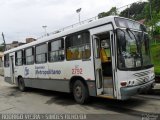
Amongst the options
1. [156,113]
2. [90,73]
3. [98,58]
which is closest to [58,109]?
[90,73]

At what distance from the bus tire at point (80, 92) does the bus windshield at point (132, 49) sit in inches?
85.8

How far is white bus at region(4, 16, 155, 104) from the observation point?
8375 millimetres

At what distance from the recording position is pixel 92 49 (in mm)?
9391

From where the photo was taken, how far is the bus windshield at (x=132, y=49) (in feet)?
27.4

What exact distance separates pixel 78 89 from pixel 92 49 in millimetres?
1850

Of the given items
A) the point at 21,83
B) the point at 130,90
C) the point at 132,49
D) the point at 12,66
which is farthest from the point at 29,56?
the point at 130,90

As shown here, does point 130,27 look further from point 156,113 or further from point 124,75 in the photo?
point 156,113

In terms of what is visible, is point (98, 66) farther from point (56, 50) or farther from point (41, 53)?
point (41, 53)

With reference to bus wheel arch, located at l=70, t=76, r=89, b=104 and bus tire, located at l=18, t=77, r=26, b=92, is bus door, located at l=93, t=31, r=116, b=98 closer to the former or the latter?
bus wheel arch, located at l=70, t=76, r=89, b=104

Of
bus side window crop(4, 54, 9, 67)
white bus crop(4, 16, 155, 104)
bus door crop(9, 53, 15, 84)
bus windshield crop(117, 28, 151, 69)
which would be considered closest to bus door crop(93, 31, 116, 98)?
white bus crop(4, 16, 155, 104)

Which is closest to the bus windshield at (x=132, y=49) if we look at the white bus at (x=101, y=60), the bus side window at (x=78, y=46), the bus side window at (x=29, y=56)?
the white bus at (x=101, y=60)

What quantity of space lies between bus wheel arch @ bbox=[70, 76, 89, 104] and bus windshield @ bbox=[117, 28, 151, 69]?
84.4 inches

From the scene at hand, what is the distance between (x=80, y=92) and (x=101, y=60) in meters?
1.65

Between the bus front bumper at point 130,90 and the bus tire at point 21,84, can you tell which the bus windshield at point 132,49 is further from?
the bus tire at point 21,84
